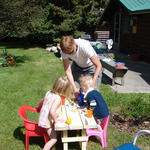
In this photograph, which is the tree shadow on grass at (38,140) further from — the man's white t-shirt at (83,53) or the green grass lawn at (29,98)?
the man's white t-shirt at (83,53)

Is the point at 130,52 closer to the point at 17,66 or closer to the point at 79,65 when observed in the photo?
the point at 17,66

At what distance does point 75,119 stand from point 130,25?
1056 centimetres

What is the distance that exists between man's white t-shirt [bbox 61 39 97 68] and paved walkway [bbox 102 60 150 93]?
2622 millimetres

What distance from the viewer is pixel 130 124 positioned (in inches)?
173

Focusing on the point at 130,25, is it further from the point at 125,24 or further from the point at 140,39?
the point at 140,39

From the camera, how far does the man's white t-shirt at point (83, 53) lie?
3.70m

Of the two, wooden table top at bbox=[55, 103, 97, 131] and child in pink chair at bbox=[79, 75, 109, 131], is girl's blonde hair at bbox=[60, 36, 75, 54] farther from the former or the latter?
wooden table top at bbox=[55, 103, 97, 131]

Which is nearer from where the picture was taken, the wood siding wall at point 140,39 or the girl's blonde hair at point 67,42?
the girl's blonde hair at point 67,42

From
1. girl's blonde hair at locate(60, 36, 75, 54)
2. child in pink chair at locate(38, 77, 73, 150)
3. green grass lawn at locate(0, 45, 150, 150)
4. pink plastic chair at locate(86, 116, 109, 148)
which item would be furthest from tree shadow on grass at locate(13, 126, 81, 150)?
girl's blonde hair at locate(60, 36, 75, 54)

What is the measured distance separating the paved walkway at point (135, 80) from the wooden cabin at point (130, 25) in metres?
1.54

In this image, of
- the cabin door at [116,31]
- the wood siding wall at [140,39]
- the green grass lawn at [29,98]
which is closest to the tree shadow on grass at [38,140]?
the green grass lawn at [29,98]

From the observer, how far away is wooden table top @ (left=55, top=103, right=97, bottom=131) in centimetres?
312

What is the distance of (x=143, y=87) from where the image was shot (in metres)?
6.79

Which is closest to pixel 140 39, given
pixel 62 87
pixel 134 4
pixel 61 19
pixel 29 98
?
pixel 134 4
